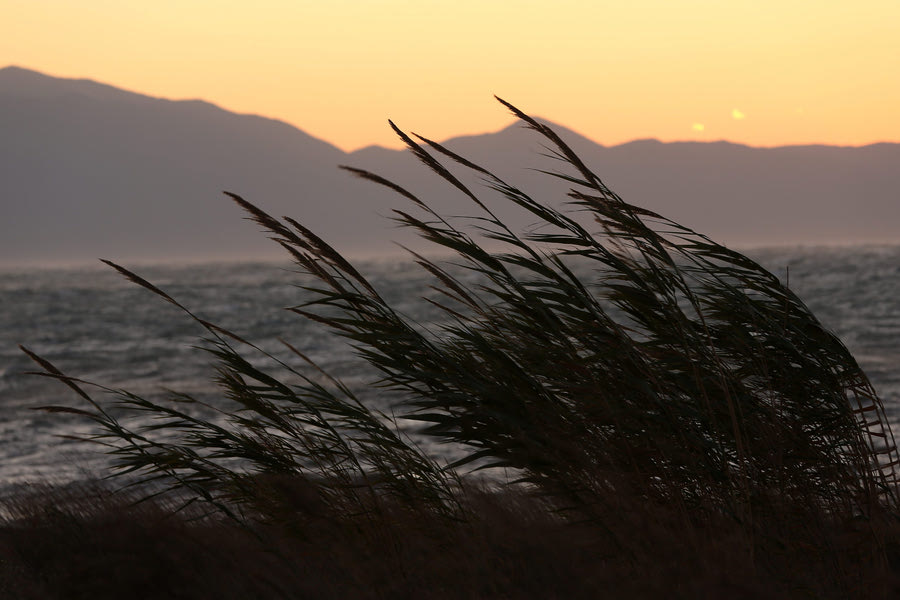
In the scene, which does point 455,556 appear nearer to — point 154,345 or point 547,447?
point 547,447

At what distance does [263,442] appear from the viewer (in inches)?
192

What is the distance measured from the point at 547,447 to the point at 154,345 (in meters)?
30.6

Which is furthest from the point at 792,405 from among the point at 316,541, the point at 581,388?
the point at 316,541

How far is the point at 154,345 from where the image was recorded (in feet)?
108

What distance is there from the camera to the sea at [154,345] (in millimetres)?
12109

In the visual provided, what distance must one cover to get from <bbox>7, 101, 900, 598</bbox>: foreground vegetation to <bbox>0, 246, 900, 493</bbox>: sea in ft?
1.62

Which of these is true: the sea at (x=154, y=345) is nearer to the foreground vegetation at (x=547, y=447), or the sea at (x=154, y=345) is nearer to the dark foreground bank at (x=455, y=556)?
the foreground vegetation at (x=547, y=447)

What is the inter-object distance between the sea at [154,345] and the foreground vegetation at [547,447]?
0.49 m

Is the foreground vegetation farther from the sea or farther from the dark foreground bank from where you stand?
the sea

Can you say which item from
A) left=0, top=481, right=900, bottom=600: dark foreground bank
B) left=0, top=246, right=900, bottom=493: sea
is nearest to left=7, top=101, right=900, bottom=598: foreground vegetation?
left=0, top=481, right=900, bottom=600: dark foreground bank

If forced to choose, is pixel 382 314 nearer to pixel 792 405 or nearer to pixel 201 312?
pixel 792 405

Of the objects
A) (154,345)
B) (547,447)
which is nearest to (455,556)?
(547,447)

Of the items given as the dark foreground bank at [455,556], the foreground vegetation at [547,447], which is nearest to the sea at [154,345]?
the foreground vegetation at [547,447]

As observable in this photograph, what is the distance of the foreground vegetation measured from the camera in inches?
157
